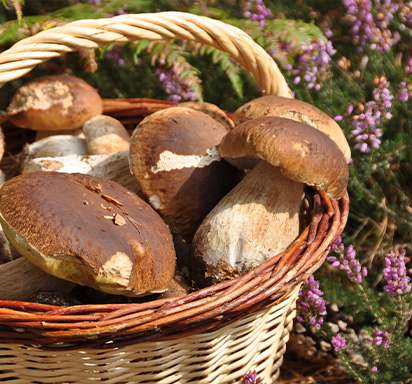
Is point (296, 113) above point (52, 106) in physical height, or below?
above

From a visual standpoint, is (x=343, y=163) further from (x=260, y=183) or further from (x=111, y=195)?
(x=111, y=195)

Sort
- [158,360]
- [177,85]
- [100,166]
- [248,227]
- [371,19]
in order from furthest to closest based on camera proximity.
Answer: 1. [177,85]
2. [371,19]
3. [100,166]
4. [248,227]
5. [158,360]

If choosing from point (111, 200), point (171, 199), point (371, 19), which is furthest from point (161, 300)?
A: point (371, 19)

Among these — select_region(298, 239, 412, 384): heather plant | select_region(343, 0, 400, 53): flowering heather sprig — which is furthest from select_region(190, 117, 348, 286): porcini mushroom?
select_region(343, 0, 400, 53): flowering heather sprig

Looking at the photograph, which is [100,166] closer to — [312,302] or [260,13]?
[312,302]

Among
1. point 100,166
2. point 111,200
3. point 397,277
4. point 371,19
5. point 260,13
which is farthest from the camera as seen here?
point 260,13

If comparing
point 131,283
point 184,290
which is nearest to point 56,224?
point 131,283
